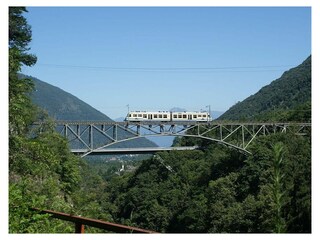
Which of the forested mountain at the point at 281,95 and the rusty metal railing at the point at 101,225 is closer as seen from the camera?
the rusty metal railing at the point at 101,225

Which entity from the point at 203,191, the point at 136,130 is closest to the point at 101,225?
the point at 136,130

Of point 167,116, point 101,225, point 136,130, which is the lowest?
point 101,225

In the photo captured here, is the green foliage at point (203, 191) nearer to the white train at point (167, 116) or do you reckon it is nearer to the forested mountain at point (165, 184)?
the forested mountain at point (165, 184)

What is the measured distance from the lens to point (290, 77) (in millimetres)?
85250

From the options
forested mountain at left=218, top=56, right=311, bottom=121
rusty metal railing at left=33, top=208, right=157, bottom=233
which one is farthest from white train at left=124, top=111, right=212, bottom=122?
forested mountain at left=218, top=56, right=311, bottom=121

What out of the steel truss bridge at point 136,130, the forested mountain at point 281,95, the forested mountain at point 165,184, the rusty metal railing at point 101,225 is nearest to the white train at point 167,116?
the steel truss bridge at point 136,130

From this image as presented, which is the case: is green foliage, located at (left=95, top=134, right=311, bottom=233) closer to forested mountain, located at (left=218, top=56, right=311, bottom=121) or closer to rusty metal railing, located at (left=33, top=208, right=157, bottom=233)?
rusty metal railing, located at (left=33, top=208, right=157, bottom=233)

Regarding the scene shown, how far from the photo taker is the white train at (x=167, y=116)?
1131 inches

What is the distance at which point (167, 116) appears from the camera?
29.7 m

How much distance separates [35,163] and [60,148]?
12928 millimetres

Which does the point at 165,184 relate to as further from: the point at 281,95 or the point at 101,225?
the point at 281,95

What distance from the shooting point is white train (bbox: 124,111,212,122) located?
28.7 meters
